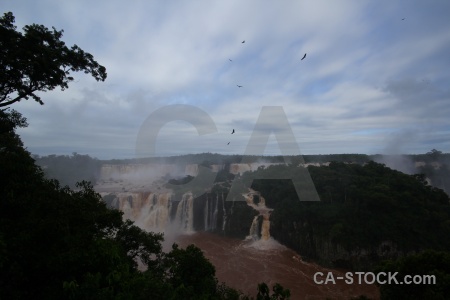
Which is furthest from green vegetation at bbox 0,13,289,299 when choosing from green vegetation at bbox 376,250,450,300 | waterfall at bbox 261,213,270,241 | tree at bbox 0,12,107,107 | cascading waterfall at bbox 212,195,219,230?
cascading waterfall at bbox 212,195,219,230

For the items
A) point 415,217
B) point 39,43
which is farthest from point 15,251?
point 415,217

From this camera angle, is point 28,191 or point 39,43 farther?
point 39,43

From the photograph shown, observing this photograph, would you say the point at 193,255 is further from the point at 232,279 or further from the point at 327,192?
the point at 327,192

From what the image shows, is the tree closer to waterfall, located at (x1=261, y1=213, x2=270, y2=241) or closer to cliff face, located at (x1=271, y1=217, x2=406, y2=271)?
cliff face, located at (x1=271, y1=217, x2=406, y2=271)

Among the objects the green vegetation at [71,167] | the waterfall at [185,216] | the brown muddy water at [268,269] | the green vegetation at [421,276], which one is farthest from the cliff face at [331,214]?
the green vegetation at [71,167]

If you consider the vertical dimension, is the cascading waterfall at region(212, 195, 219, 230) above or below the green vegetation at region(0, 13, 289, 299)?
below

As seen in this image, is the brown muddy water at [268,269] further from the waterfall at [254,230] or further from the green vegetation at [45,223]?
the green vegetation at [45,223]
